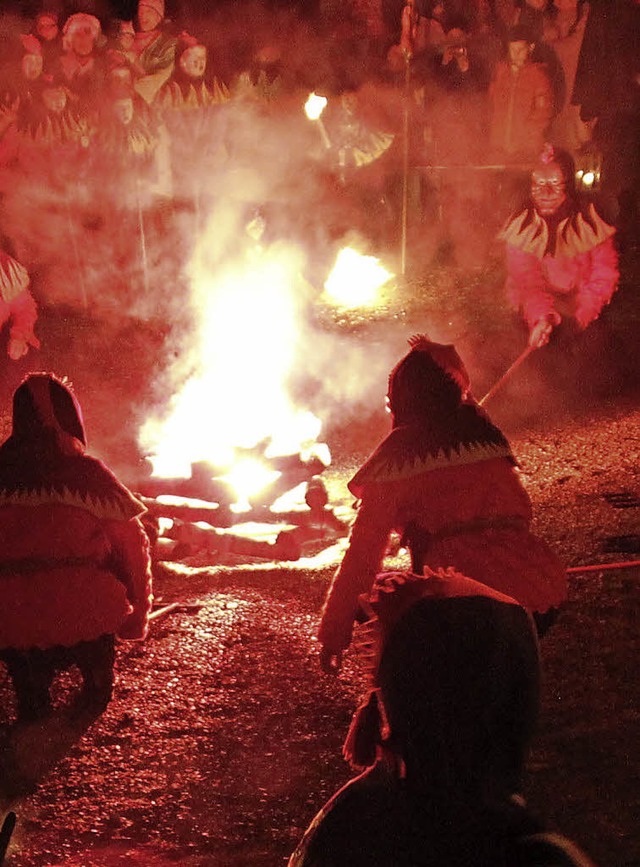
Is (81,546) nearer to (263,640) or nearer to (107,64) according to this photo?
(263,640)

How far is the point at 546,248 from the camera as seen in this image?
25.9 ft

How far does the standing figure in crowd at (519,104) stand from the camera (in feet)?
31.5

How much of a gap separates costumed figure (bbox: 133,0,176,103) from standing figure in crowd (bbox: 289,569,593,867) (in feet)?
31.3

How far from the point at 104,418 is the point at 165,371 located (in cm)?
105

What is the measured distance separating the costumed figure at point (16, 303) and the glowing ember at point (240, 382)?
1453 millimetres

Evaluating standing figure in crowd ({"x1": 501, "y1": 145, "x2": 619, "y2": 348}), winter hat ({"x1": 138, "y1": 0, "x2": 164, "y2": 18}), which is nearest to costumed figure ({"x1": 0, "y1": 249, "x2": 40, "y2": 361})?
winter hat ({"x1": 138, "y1": 0, "x2": 164, "y2": 18})

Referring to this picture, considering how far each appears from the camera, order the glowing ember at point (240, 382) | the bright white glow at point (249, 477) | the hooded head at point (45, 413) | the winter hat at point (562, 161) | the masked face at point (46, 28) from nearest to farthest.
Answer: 1. the hooded head at point (45, 413)
2. the bright white glow at point (249, 477)
3. the glowing ember at point (240, 382)
4. the winter hat at point (562, 161)
5. the masked face at point (46, 28)

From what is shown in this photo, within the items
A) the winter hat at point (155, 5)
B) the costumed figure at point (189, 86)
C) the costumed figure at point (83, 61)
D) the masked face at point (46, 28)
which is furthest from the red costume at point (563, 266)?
the masked face at point (46, 28)

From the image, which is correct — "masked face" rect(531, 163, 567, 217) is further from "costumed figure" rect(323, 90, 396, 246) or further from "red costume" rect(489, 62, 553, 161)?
"costumed figure" rect(323, 90, 396, 246)

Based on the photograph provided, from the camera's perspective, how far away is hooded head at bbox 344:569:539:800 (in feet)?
5.38

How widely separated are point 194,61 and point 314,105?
1466 millimetres

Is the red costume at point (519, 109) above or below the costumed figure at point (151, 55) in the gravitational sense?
below

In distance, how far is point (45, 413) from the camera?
3584 mm

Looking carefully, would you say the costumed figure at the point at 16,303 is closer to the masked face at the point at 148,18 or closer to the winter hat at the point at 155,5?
the masked face at the point at 148,18
